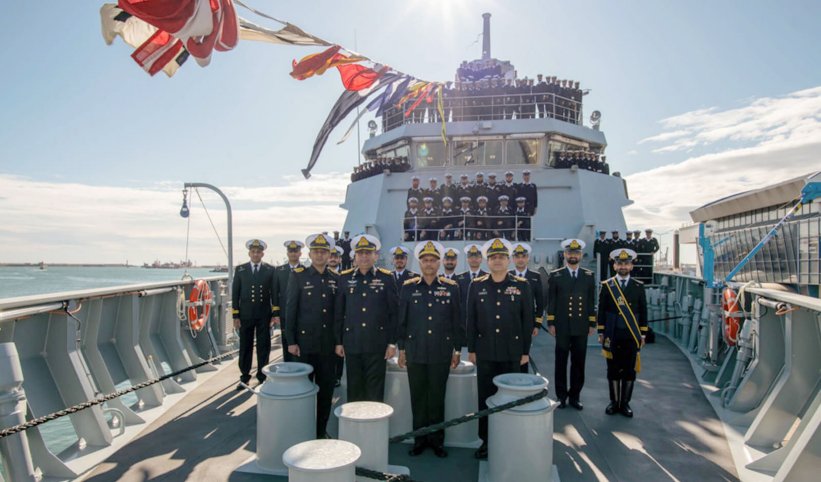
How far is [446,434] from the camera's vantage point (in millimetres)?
3799

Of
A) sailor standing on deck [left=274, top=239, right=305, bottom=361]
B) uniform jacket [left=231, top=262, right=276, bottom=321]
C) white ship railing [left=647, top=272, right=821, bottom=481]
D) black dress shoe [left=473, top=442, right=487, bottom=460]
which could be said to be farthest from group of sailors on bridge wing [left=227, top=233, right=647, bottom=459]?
uniform jacket [left=231, top=262, right=276, bottom=321]

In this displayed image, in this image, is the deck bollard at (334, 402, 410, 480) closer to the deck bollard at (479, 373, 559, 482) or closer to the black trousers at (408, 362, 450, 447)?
the deck bollard at (479, 373, 559, 482)

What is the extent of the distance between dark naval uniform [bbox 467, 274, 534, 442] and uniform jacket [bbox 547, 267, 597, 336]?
4.22 ft

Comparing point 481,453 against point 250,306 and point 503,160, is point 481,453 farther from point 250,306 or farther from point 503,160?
point 503,160

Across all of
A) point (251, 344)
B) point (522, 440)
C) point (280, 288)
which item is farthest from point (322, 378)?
point (251, 344)

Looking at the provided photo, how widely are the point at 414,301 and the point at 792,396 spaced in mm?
2795

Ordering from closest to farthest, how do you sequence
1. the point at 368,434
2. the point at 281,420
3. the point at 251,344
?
the point at 368,434 → the point at 281,420 → the point at 251,344

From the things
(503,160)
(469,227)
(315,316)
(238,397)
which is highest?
(503,160)

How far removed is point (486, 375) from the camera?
3.69 meters

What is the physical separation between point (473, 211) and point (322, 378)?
6042 millimetres

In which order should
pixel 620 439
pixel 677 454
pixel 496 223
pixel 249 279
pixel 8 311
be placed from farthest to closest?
pixel 496 223, pixel 249 279, pixel 620 439, pixel 677 454, pixel 8 311

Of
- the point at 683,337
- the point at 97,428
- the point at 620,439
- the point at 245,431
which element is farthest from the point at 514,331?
the point at 683,337

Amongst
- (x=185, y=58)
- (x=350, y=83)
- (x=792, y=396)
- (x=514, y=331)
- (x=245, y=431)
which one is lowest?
(x=245, y=431)

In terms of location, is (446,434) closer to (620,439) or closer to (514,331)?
(514,331)
